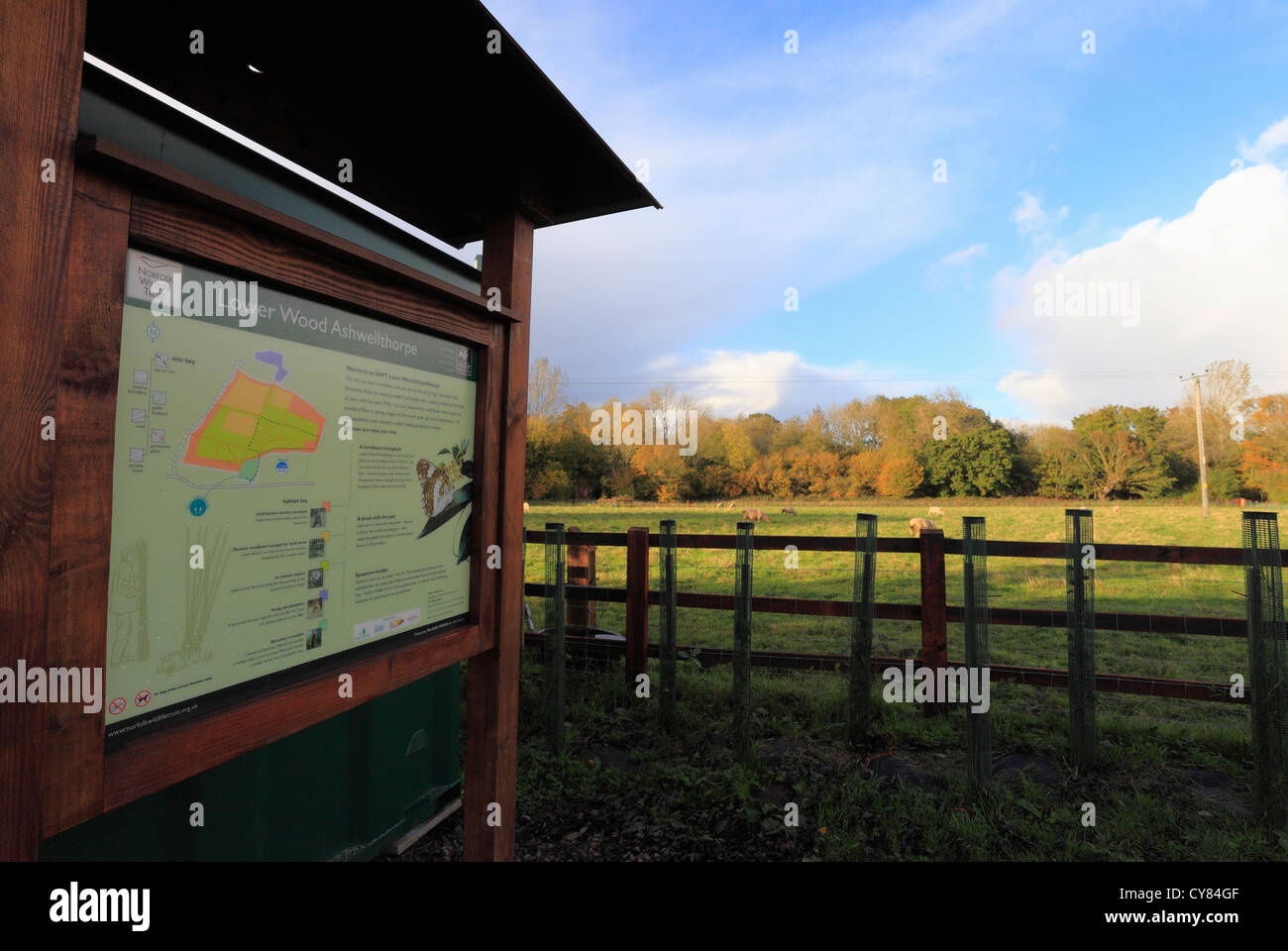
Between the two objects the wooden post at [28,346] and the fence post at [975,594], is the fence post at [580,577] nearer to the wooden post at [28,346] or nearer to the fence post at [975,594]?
the fence post at [975,594]

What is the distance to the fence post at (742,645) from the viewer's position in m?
3.83

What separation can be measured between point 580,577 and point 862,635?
2623 millimetres

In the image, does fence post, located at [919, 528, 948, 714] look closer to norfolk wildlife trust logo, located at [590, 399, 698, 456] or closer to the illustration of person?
the illustration of person

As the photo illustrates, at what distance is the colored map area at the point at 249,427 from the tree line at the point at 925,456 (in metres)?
30.6

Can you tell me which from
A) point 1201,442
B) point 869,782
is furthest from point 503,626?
point 1201,442

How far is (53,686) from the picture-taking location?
40.3 inches

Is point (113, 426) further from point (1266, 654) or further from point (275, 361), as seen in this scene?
point (1266, 654)

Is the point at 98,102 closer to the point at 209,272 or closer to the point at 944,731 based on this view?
the point at 209,272

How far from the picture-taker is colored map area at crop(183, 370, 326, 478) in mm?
1348

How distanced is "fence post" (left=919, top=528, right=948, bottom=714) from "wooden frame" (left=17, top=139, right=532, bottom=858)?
11.6 feet


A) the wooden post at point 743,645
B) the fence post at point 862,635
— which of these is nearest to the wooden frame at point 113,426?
the wooden post at point 743,645

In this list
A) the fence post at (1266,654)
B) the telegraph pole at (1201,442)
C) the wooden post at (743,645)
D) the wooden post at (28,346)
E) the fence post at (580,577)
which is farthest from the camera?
the telegraph pole at (1201,442)

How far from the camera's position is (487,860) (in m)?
2.20
